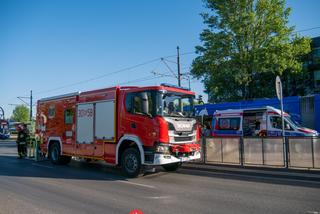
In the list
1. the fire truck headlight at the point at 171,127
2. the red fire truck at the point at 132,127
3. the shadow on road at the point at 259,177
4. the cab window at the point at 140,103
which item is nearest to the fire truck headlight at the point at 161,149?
the red fire truck at the point at 132,127

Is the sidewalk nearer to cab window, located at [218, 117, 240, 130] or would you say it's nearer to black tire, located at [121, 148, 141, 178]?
black tire, located at [121, 148, 141, 178]

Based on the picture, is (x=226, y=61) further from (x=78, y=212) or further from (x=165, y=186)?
(x=78, y=212)

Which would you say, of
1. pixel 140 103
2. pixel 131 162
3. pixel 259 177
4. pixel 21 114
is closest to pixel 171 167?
pixel 131 162

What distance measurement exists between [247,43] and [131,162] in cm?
1821

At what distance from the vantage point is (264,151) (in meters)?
12.0

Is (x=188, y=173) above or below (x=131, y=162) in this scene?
below

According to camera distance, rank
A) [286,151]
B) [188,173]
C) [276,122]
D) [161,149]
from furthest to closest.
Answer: [276,122] < [286,151] < [188,173] < [161,149]

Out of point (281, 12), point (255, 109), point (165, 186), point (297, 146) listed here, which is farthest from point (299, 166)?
point (281, 12)

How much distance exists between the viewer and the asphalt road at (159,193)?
6508 mm

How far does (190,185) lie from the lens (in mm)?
8992

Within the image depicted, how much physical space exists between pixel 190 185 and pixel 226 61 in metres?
18.4

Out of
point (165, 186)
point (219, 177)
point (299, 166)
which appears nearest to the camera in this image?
point (165, 186)

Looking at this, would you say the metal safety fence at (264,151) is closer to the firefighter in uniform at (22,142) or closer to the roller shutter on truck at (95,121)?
the roller shutter on truck at (95,121)

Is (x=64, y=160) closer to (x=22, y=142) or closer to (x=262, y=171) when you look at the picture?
(x=22, y=142)
